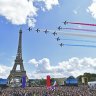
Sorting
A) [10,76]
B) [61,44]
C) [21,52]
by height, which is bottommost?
[61,44]

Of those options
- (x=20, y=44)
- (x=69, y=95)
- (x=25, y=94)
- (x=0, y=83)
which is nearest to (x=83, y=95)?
(x=69, y=95)

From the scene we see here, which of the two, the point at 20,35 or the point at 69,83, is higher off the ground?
the point at 20,35

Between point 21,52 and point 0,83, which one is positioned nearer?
point 0,83

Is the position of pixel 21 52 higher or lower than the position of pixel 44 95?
higher

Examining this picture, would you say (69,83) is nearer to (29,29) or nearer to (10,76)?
(10,76)

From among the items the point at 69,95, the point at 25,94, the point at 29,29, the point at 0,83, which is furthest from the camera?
the point at 0,83

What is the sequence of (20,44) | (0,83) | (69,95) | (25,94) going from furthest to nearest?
(20,44), (0,83), (25,94), (69,95)

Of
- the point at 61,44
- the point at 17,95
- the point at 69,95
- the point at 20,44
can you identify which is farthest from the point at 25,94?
the point at 20,44

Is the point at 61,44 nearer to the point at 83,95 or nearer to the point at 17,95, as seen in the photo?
the point at 83,95

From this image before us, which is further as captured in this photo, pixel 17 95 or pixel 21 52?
pixel 21 52
